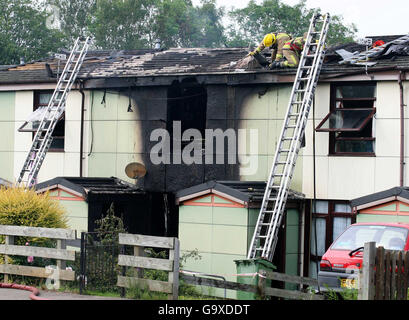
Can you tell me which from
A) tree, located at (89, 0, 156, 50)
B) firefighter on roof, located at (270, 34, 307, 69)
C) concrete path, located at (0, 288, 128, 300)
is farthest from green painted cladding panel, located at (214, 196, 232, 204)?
tree, located at (89, 0, 156, 50)

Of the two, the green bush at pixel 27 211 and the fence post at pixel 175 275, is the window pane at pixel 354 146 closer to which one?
the green bush at pixel 27 211

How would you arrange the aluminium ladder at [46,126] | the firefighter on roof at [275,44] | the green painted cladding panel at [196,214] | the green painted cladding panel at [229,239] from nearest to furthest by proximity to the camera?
the green painted cladding panel at [229,239] < the green painted cladding panel at [196,214] < the firefighter on roof at [275,44] < the aluminium ladder at [46,126]

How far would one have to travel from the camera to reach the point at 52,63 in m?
29.3

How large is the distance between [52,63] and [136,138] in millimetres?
6898

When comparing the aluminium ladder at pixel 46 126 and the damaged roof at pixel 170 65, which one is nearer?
the damaged roof at pixel 170 65

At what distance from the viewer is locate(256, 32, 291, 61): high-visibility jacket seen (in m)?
22.8

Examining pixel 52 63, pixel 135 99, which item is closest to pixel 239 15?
pixel 52 63

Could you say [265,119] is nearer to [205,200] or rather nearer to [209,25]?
[205,200]

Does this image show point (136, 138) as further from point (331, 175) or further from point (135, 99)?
point (331, 175)

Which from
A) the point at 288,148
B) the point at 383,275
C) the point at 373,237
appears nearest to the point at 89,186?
the point at 288,148

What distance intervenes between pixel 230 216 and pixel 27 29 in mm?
41050

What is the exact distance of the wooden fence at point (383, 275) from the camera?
39.3 feet

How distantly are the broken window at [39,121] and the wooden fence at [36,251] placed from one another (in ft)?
31.2

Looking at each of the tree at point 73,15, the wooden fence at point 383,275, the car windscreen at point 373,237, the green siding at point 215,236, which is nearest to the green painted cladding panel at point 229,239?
the green siding at point 215,236
